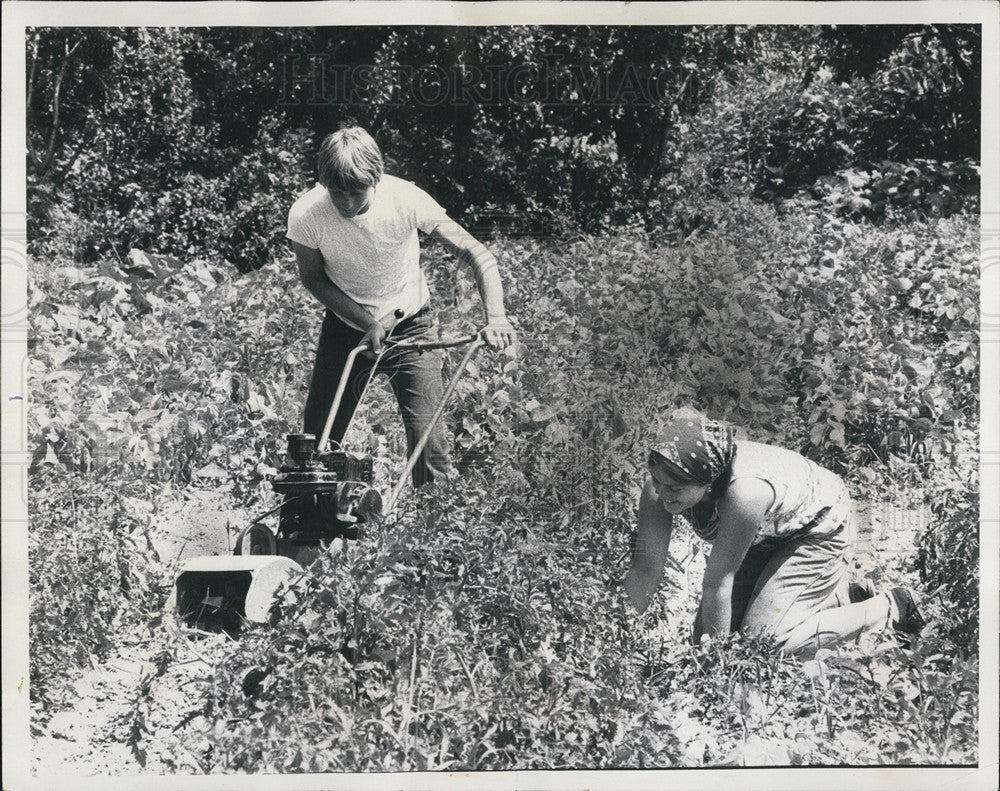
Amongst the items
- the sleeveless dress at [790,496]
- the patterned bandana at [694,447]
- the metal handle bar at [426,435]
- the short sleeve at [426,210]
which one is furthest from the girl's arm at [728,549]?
the short sleeve at [426,210]

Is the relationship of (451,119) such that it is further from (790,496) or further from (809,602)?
(809,602)

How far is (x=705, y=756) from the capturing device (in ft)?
15.9

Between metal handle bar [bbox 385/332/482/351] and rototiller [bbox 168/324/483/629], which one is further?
metal handle bar [bbox 385/332/482/351]

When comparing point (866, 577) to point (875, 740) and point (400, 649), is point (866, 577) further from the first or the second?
→ point (400, 649)

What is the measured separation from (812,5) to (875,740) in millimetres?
3276

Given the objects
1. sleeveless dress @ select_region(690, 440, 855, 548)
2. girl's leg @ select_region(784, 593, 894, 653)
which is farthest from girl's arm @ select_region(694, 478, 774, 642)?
girl's leg @ select_region(784, 593, 894, 653)

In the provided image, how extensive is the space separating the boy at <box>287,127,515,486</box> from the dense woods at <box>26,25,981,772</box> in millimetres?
79

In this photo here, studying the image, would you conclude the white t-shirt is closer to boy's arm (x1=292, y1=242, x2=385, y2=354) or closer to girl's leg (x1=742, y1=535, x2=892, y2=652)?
boy's arm (x1=292, y1=242, x2=385, y2=354)

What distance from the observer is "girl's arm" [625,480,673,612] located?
15.9 ft

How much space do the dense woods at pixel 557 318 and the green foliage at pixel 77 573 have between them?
1cm

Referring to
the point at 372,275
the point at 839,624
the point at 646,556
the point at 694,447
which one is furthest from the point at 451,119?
the point at 839,624

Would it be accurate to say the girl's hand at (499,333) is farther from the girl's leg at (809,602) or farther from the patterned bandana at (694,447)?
the girl's leg at (809,602)

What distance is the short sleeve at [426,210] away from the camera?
489 centimetres

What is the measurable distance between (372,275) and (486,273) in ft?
1.67
